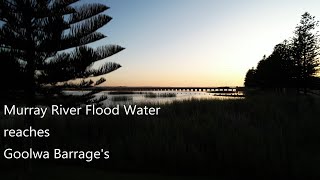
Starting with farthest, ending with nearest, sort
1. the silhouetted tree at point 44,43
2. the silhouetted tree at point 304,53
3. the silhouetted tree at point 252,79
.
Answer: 1. the silhouetted tree at point 252,79
2. the silhouetted tree at point 304,53
3. the silhouetted tree at point 44,43

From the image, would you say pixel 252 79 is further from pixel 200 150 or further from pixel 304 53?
pixel 200 150

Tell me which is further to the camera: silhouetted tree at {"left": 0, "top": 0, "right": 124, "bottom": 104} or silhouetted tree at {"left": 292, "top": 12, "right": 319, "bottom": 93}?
silhouetted tree at {"left": 292, "top": 12, "right": 319, "bottom": 93}

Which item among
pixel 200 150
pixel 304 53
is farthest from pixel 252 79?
pixel 200 150

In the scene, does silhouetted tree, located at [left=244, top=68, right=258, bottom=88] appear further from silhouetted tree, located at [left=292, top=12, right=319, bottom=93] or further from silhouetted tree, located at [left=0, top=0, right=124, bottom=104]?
silhouetted tree, located at [left=0, top=0, right=124, bottom=104]

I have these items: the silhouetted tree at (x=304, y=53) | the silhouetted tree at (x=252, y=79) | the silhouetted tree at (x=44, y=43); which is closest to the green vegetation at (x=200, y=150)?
the silhouetted tree at (x=44, y=43)

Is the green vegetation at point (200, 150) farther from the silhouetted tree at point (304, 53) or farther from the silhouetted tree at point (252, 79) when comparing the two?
the silhouetted tree at point (252, 79)

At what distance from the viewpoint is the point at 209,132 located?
825 centimetres

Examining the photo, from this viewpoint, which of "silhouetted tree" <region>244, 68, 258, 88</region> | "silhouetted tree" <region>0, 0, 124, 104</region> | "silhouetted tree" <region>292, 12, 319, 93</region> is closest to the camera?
"silhouetted tree" <region>0, 0, 124, 104</region>

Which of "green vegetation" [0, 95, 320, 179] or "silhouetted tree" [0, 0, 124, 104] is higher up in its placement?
"silhouetted tree" [0, 0, 124, 104]

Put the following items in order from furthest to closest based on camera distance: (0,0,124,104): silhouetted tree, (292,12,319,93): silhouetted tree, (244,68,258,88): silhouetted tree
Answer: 1. (244,68,258,88): silhouetted tree
2. (292,12,319,93): silhouetted tree
3. (0,0,124,104): silhouetted tree

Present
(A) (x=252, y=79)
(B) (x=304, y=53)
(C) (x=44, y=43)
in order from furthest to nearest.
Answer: (A) (x=252, y=79) → (B) (x=304, y=53) → (C) (x=44, y=43)

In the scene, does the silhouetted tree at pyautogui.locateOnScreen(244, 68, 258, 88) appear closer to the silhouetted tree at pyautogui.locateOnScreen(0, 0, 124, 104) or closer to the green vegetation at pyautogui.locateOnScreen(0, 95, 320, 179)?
the green vegetation at pyautogui.locateOnScreen(0, 95, 320, 179)

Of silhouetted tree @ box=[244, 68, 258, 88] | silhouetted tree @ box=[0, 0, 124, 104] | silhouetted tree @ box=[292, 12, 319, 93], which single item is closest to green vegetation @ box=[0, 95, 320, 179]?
silhouetted tree @ box=[0, 0, 124, 104]

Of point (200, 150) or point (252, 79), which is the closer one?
point (200, 150)
